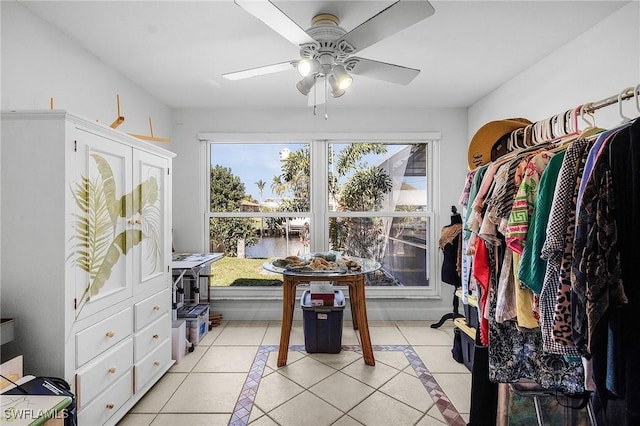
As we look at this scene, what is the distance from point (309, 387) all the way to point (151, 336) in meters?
1.19

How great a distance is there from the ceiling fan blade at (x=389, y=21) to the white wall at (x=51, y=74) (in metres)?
1.90

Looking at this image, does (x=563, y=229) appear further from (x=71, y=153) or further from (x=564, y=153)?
(x=71, y=153)

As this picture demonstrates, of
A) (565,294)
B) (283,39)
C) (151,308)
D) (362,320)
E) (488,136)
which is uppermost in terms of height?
(283,39)

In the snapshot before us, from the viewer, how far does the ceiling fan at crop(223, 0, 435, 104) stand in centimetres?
140

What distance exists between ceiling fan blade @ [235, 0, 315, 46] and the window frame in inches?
80.7

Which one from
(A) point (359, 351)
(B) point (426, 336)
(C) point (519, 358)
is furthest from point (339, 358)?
(C) point (519, 358)

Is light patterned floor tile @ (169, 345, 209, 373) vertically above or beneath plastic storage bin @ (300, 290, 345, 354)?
beneath

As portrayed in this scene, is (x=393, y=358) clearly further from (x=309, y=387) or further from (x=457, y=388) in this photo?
(x=309, y=387)

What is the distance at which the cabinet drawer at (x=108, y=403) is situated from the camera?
5.46 feet

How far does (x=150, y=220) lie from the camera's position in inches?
89.9

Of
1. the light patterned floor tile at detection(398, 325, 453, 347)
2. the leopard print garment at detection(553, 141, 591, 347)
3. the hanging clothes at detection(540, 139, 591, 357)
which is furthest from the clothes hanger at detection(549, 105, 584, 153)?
the light patterned floor tile at detection(398, 325, 453, 347)

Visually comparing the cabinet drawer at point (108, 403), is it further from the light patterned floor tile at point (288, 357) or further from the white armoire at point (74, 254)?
the light patterned floor tile at point (288, 357)

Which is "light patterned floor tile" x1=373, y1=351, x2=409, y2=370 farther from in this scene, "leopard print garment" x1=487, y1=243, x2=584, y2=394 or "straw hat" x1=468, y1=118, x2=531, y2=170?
"straw hat" x1=468, y1=118, x2=531, y2=170

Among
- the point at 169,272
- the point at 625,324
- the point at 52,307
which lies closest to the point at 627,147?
the point at 625,324
